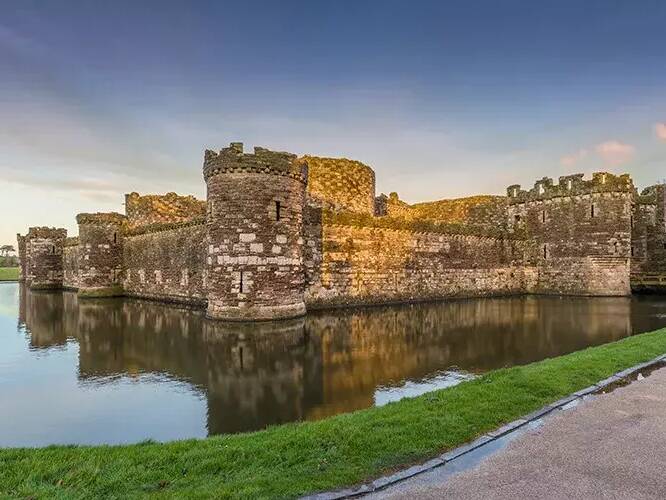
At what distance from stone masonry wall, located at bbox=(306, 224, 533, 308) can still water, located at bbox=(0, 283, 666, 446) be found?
2205 millimetres

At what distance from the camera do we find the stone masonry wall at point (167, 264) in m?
24.1

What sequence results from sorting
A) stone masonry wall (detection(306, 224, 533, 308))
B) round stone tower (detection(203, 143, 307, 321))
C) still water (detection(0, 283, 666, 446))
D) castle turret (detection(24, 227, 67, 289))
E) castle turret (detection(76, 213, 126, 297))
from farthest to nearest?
castle turret (detection(24, 227, 67, 289)), castle turret (detection(76, 213, 126, 297)), stone masonry wall (detection(306, 224, 533, 308)), round stone tower (detection(203, 143, 307, 321)), still water (detection(0, 283, 666, 446))

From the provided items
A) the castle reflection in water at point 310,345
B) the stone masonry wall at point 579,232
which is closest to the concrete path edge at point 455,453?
the castle reflection in water at point 310,345

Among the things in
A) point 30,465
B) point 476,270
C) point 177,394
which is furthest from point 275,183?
point 476,270

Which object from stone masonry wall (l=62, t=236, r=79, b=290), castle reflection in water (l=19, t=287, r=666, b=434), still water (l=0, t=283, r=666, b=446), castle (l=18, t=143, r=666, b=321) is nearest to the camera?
still water (l=0, t=283, r=666, b=446)

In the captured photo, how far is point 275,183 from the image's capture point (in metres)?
18.2

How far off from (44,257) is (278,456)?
40915 mm

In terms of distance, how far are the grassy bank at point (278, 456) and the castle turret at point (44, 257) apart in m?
38.6

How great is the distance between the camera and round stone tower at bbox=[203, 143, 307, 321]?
17391 mm

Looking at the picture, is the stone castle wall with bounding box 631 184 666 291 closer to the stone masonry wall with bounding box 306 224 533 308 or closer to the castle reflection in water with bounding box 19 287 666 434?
the stone masonry wall with bounding box 306 224 533 308

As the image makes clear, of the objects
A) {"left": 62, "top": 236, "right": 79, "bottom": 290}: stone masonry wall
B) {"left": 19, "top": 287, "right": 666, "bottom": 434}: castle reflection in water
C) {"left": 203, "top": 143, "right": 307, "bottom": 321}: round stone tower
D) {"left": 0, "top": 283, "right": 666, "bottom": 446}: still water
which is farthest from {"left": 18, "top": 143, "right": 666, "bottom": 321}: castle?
{"left": 0, "top": 283, "right": 666, "bottom": 446}: still water

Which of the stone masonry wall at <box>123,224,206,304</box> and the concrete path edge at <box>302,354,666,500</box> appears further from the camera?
the stone masonry wall at <box>123,224,206,304</box>

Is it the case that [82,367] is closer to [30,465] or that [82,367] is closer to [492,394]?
[30,465]

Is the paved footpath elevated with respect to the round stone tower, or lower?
lower
